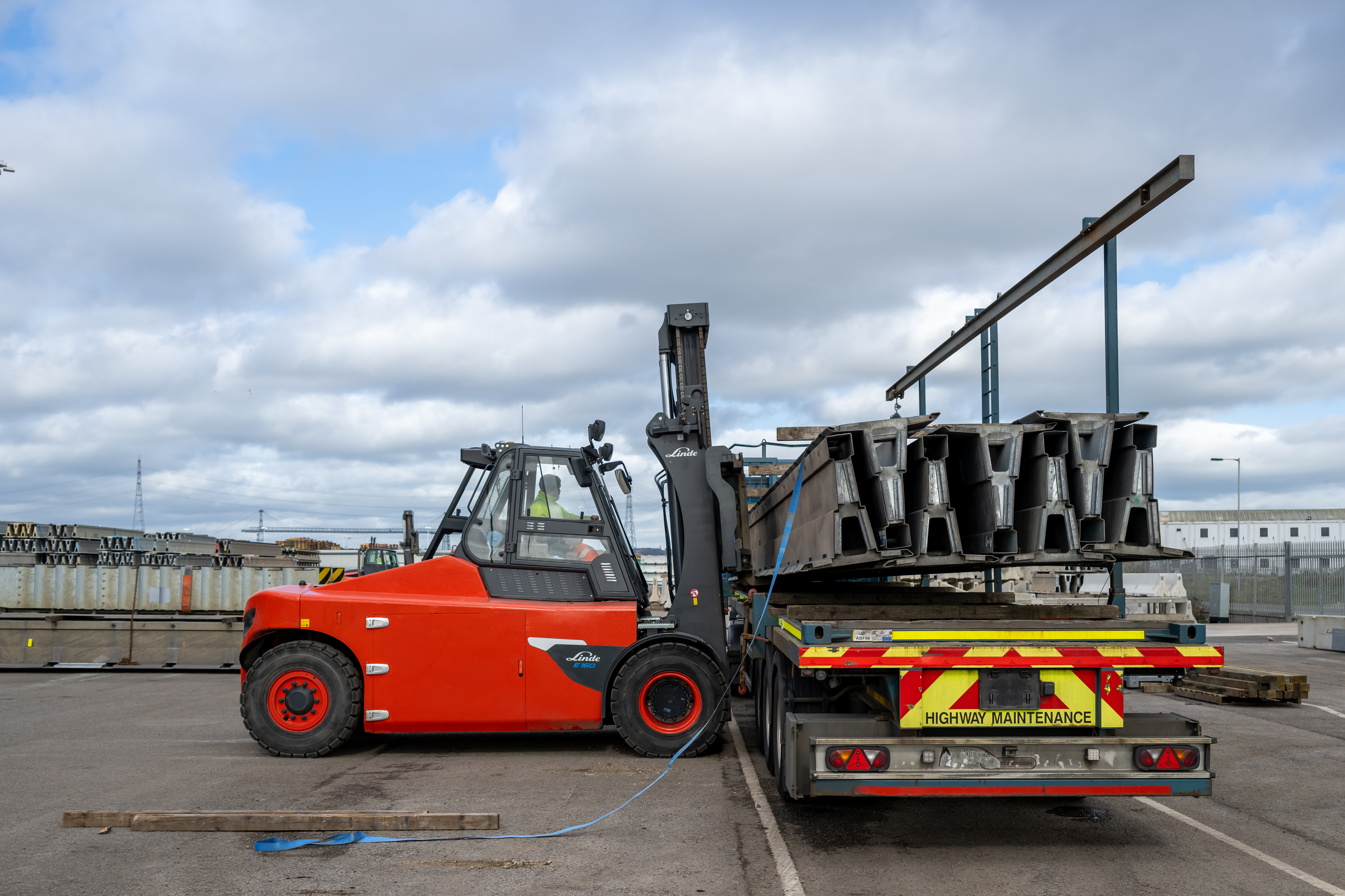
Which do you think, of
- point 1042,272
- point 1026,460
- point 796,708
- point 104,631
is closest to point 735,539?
point 796,708

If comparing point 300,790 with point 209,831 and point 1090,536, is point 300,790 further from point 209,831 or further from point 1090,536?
point 1090,536

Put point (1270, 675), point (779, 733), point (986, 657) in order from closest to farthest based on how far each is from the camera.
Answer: point (986, 657) → point (779, 733) → point (1270, 675)

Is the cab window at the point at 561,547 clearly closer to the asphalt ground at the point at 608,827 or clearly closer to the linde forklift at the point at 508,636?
the linde forklift at the point at 508,636

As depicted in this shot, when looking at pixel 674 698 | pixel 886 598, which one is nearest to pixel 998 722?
pixel 886 598

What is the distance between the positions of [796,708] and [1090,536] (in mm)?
2120

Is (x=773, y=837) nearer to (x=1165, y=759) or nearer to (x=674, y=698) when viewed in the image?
(x=1165, y=759)

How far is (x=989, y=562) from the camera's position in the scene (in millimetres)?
6012

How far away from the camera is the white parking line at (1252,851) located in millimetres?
5336

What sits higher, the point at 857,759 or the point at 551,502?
the point at 551,502

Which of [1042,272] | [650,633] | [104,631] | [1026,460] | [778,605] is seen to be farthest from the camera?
[104,631]

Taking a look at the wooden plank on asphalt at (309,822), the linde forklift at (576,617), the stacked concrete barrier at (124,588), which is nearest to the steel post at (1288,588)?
the linde forklift at (576,617)

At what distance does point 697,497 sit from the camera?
31.3 ft

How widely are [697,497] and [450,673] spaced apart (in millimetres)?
2736

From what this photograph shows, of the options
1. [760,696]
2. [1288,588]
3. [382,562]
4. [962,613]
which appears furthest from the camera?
[1288,588]
